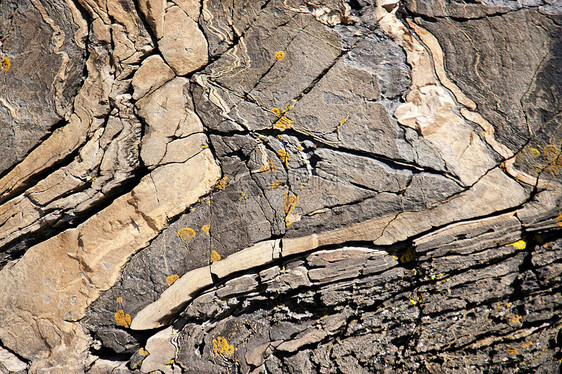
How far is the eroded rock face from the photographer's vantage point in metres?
2.04

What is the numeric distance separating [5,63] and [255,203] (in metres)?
1.83

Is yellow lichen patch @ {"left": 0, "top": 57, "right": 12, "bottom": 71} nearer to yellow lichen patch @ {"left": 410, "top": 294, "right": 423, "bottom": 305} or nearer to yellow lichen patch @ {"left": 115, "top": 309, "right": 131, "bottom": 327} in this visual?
yellow lichen patch @ {"left": 115, "top": 309, "right": 131, "bottom": 327}

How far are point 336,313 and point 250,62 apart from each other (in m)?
1.68

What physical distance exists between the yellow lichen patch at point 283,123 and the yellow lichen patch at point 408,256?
Result: 106 centimetres

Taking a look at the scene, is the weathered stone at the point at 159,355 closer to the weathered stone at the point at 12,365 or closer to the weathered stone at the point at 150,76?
the weathered stone at the point at 12,365

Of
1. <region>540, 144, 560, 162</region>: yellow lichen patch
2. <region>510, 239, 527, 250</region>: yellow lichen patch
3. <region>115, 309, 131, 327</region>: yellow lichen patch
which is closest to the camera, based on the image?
<region>540, 144, 560, 162</region>: yellow lichen patch

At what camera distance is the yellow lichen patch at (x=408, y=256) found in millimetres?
2121

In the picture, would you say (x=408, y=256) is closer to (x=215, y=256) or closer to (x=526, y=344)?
(x=526, y=344)

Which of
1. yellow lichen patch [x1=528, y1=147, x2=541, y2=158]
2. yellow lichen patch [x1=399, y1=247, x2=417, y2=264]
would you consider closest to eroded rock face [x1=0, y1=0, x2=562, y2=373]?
yellow lichen patch [x1=399, y1=247, x2=417, y2=264]

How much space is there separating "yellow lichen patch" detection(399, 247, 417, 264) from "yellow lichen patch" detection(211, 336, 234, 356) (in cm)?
123

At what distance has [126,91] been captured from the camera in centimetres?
222

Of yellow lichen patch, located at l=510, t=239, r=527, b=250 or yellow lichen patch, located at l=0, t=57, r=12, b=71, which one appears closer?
yellow lichen patch, located at l=510, t=239, r=527, b=250

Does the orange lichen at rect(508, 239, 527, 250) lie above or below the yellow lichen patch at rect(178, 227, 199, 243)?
below

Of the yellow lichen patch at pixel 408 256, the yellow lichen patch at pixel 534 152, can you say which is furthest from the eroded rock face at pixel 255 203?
the yellow lichen patch at pixel 534 152
